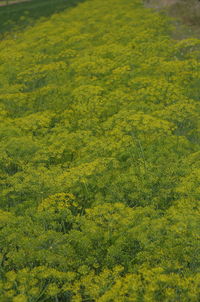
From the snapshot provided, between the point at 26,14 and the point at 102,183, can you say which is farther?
the point at 26,14

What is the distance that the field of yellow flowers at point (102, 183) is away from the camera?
6984mm

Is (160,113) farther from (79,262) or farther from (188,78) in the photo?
(79,262)

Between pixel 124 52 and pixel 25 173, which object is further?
pixel 124 52

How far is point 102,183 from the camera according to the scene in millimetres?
9562

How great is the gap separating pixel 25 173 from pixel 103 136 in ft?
9.13

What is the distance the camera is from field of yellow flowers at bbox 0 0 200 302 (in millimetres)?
6984

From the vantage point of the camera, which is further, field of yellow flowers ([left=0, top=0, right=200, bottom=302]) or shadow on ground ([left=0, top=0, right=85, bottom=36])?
shadow on ground ([left=0, top=0, right=85, bottom=36])

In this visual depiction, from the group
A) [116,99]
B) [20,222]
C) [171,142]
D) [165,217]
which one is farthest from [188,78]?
[20,222]

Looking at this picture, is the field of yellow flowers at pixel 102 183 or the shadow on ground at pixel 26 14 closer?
the field of yellow flowers at pixel 102 183

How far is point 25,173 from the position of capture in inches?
389

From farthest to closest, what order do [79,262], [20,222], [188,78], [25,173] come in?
[188,78], [25,173], [20,222], [79,262]

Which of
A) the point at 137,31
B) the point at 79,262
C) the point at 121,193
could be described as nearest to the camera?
the point at 79,262

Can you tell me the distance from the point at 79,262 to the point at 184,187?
2731mm

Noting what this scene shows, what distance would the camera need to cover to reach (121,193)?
920 cm
